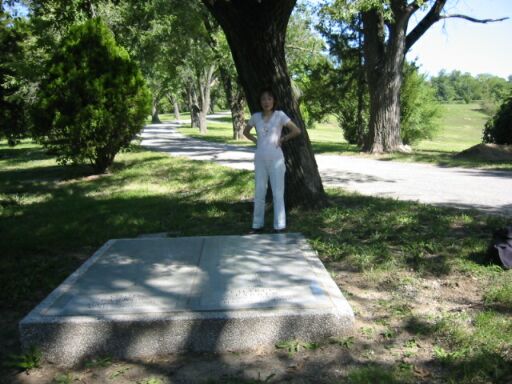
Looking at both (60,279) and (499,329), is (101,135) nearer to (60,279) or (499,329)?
(60,279)

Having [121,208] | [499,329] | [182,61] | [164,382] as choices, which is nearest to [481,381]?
[499,329]

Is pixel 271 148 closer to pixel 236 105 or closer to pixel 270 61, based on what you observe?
pixel 270 61

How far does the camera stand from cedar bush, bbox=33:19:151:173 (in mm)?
11445

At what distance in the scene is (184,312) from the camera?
10.7ft

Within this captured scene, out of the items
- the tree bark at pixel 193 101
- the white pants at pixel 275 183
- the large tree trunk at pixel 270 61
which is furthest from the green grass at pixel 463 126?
the white pants at pixel 275 183

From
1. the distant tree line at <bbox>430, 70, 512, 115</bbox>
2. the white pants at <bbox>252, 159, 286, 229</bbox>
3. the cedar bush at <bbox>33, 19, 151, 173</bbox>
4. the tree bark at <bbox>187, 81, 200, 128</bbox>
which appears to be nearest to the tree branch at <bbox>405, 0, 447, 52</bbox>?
the cedar bush at <bbox>33, 19, 151, 173</bbox>

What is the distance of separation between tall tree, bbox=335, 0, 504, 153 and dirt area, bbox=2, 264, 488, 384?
1323cm

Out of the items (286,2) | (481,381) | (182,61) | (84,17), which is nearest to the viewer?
(481,381)

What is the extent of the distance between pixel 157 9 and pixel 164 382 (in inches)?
705

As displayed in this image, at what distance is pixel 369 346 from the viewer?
316 centimetres

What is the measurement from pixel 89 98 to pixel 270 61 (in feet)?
22.7

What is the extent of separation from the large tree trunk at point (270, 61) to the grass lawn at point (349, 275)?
0.43 m

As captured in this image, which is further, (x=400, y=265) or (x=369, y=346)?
(x=400, y=265)

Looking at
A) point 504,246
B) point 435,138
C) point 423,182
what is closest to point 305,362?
point 504,246
